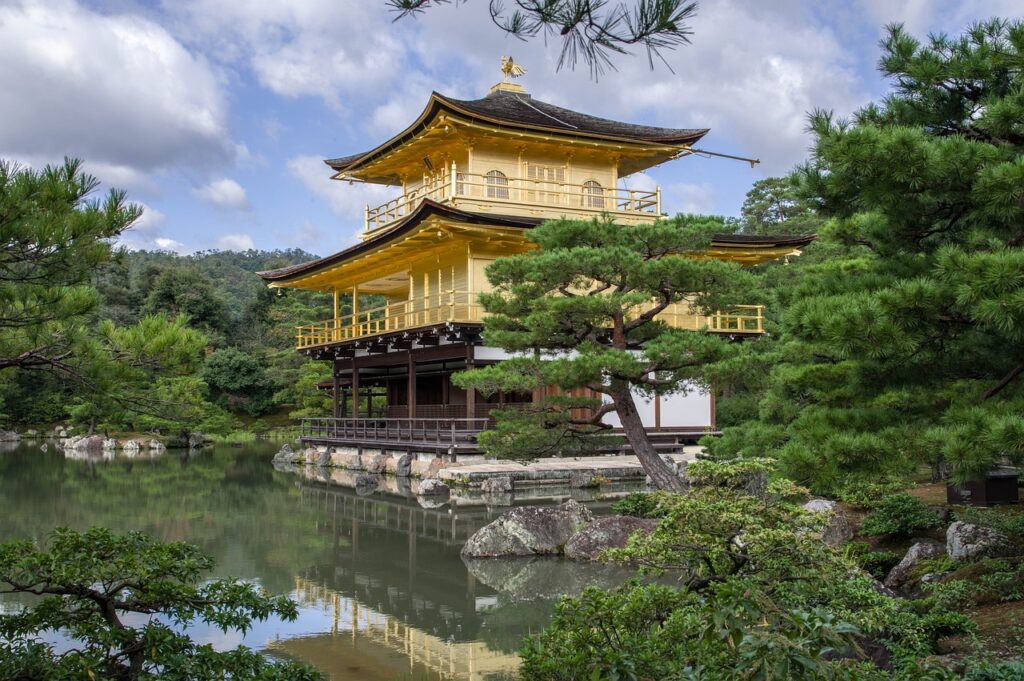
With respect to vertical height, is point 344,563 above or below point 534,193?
below

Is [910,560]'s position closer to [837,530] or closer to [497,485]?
[837,530]

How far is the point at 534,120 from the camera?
21.3 m

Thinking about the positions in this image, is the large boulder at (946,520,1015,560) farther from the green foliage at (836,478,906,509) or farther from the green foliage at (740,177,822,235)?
the green foliage at (740,177,822,235)

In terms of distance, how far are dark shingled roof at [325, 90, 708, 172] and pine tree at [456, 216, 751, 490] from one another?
9.08m

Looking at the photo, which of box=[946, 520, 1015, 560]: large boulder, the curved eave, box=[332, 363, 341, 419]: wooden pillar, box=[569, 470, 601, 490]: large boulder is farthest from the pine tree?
box=[332, 363, 341, 419]: wooden pillar

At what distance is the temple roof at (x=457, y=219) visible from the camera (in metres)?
17.9

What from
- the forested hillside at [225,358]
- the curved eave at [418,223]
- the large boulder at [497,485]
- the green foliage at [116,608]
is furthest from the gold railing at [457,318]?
the green foliage at [116,608]

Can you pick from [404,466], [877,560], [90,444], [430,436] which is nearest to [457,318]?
[430,436]

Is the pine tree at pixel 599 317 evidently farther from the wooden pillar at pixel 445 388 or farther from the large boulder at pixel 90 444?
the large boulder at pixel 90 444

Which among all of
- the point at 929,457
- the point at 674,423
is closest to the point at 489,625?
the point at 929,457

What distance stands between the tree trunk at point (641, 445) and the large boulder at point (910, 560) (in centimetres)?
334

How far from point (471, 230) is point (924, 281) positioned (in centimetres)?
1386

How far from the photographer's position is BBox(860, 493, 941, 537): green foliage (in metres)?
8.23

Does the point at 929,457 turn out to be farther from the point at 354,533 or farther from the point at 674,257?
the point at 354,533
